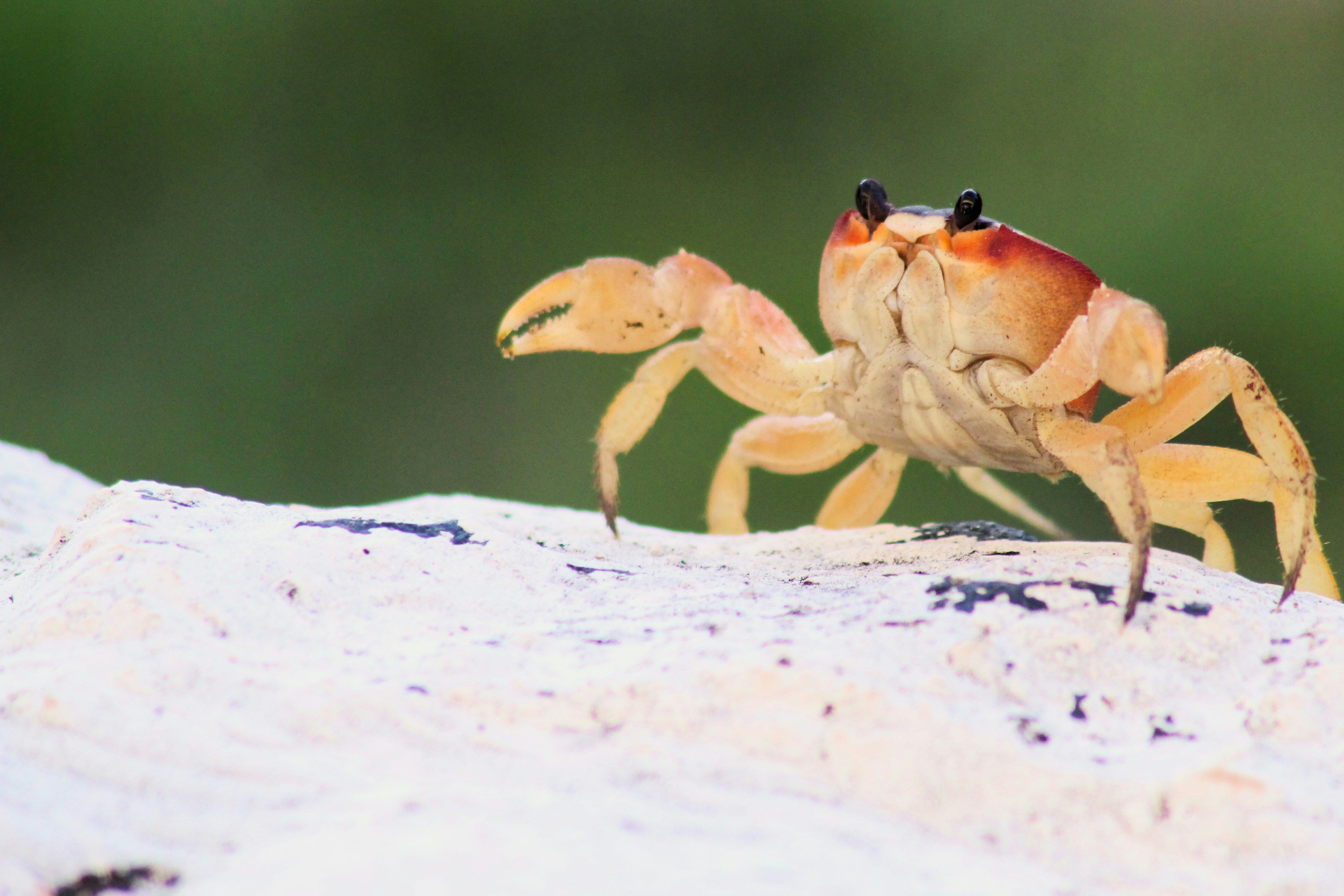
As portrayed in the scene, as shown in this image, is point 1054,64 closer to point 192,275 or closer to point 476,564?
point 192,275

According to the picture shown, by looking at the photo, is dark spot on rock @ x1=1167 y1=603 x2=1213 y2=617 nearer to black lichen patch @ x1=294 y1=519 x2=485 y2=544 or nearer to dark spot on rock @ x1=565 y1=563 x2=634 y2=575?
dark spot on rock @ x1=565 y1=563 x2=634 y2=575

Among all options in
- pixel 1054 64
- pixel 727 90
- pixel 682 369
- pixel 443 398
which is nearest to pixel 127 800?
pixel 682 369

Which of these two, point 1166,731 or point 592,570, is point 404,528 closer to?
point 592,570

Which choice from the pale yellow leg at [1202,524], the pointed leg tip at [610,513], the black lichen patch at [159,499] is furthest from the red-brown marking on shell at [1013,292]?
the black lichen patch at [159,499]

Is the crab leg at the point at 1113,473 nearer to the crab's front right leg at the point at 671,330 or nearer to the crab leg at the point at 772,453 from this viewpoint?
the crab's front right leg at the point at 671,330

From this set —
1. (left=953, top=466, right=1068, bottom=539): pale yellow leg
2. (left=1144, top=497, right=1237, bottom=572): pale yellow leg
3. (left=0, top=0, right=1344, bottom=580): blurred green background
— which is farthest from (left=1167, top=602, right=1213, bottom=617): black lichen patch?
(left=0, top=0, right=1344, bottom=580): blurred green background
